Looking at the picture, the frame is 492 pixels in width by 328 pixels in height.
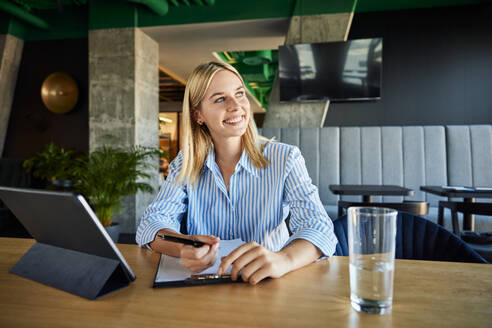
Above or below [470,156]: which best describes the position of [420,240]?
below

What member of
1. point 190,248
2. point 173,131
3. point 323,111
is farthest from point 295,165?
point 173,131

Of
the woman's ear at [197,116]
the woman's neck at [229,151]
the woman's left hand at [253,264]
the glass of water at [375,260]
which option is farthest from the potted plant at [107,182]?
the glass of water at [375,260]

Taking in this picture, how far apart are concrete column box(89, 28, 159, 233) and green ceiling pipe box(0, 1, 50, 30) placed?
98 centimetres

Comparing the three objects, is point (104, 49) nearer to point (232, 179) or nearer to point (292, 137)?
point (292, 137)

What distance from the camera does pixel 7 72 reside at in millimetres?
5270

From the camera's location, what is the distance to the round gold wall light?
5.21 meters

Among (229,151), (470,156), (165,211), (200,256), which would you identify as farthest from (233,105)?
(470,156)

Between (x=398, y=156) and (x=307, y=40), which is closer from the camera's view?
(x=398, y=156)

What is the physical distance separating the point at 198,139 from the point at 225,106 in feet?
0.78

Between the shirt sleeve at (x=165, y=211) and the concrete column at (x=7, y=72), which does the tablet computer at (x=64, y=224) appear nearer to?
the shirt sleeve at (x=165, y=211)

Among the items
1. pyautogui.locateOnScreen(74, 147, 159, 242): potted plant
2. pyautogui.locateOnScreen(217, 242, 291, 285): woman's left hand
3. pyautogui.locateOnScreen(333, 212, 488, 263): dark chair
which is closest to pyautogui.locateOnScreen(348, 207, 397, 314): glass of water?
pyautogui.locateOnScreen(217, 242, 291, 285): woman's left hand

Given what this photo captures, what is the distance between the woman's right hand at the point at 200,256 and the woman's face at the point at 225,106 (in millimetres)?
610

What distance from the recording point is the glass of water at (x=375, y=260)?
1.62 ft

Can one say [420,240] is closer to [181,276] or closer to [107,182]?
[181,276]
